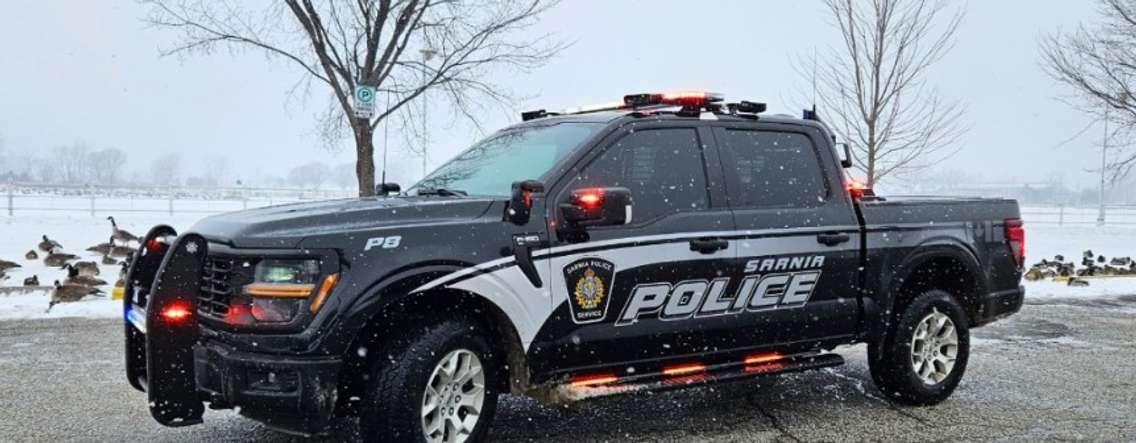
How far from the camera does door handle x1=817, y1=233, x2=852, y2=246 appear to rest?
5.68 meters

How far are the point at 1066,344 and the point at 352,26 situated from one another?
35.0ft

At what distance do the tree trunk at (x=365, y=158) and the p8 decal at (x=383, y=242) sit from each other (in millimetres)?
9714

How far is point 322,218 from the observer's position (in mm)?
4250

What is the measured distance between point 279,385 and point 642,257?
190cm

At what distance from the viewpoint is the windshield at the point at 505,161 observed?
16.8ft

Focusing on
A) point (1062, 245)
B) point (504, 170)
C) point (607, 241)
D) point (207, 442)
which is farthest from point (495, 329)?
point (1062, 245)

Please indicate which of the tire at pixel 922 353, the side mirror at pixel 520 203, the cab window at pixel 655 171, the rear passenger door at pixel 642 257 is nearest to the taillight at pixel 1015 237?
the tire at pixel 922 353

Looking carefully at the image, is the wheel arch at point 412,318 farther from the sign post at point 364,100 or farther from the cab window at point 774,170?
the sign post at point 364,100

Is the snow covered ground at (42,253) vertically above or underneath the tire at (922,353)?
underneath

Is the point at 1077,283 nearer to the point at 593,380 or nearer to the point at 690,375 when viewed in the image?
the point at 690,375

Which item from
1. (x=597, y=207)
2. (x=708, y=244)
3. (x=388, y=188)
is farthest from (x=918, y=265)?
(x=388, y=188)

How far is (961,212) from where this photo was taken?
649 centimetres

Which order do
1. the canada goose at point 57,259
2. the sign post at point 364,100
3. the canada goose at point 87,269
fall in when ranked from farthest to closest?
the canada goose at point 57,259, the canada goose at point 87,269, the sign post at point 364,100

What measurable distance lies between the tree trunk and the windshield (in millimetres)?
8054
